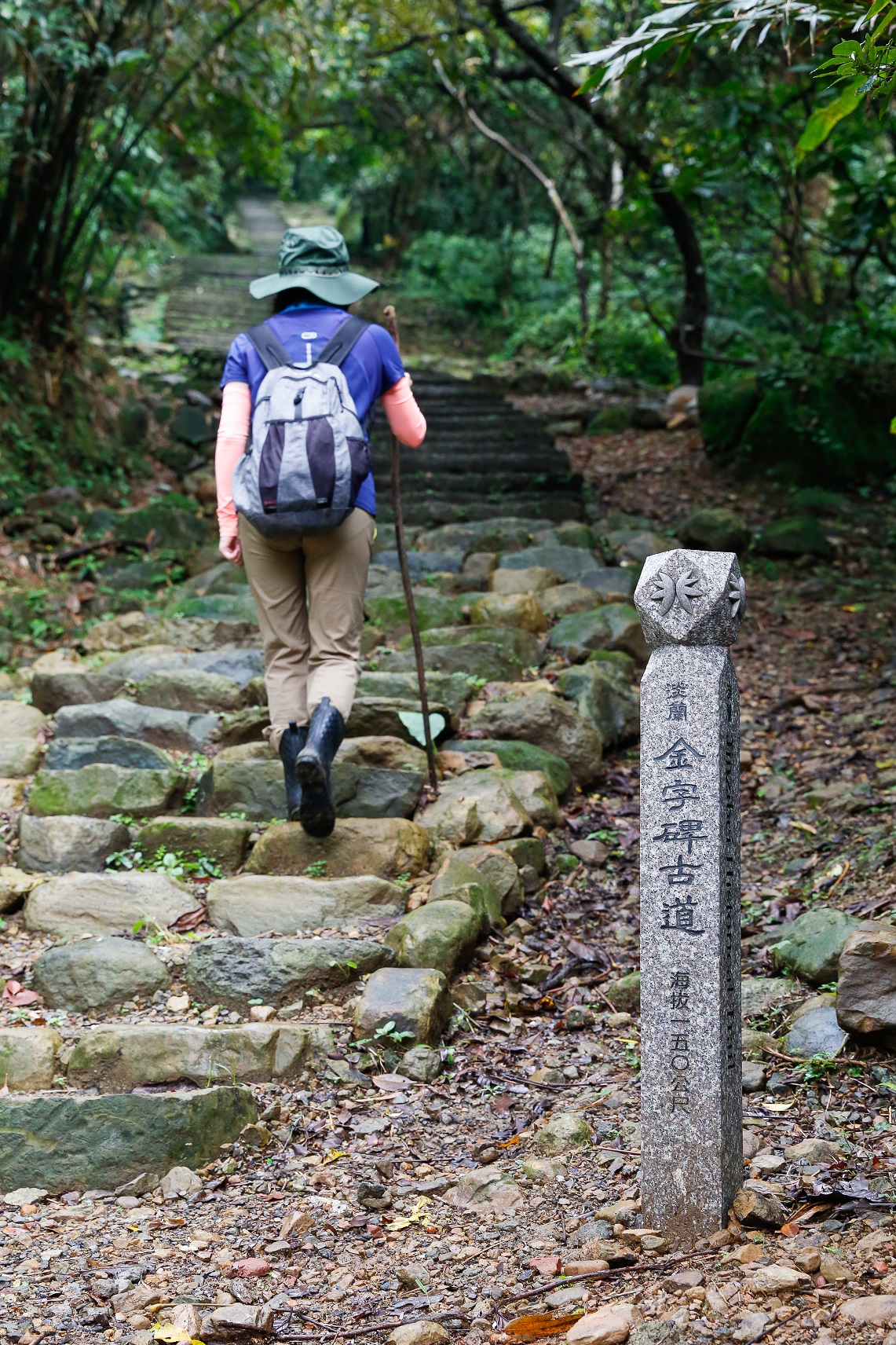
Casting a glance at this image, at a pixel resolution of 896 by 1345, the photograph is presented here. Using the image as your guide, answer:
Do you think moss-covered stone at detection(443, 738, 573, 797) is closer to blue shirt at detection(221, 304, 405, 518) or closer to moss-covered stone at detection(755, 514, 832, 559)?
blue shirt at detection(221, 304, 405, 518)

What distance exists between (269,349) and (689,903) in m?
2.61

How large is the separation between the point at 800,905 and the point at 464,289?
16.0m

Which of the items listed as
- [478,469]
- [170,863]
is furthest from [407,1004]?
[478,469]

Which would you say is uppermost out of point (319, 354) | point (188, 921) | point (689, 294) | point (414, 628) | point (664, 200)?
point (664, 200)

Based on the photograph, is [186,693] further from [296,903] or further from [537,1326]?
[537,1326]

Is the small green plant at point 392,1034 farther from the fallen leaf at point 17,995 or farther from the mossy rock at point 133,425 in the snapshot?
the mossy rock at point 133,425

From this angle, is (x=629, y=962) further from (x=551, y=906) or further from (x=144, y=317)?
(x=144, y=317)

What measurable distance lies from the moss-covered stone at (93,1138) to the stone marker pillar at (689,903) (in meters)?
1.24

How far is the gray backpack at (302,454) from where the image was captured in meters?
4.16

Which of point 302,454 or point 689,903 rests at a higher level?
point 302,454

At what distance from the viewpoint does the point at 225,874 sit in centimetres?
484

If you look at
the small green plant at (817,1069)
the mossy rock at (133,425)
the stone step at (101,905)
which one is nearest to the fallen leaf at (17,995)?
the stone step at (101,905)

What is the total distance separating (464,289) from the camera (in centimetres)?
1908

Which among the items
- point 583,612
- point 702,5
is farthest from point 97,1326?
point 583,612
